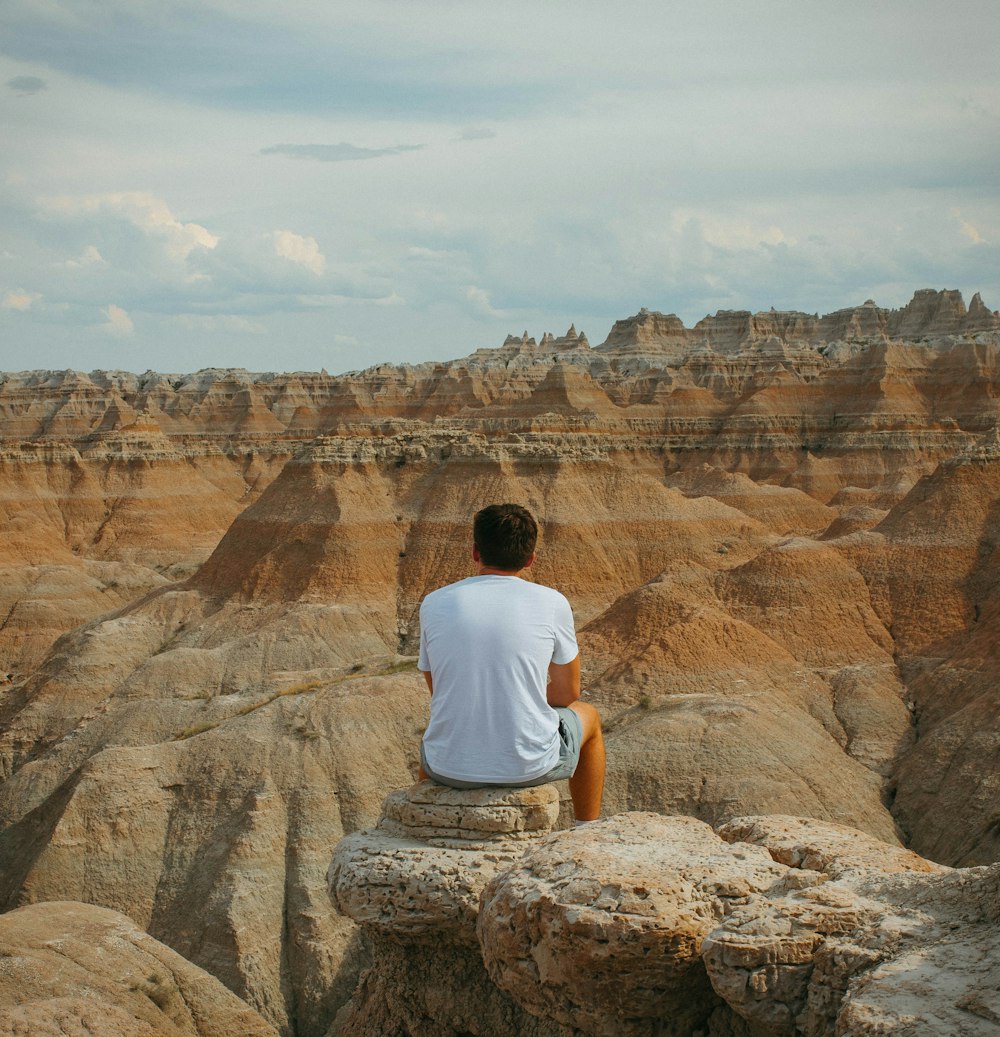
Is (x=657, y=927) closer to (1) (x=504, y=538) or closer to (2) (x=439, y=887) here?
(2) (x=439, y=887)

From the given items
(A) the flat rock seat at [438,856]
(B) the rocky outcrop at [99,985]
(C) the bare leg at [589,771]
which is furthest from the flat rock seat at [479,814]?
(B) the rocky outcrop at [99,985]

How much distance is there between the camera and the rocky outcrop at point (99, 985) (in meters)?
12.1

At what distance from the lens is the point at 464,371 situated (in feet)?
378

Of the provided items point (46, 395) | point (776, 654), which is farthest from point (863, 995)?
point (46, 395)

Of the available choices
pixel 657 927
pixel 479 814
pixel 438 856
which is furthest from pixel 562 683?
pixel 657 927

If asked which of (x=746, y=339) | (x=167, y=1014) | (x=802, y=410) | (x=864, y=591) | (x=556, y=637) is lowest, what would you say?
(x=167, y=1014)

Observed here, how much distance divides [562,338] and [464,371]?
52912 millimetres

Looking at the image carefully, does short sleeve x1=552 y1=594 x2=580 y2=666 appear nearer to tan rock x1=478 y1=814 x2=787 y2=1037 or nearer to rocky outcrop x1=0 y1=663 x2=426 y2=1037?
tan rock x1=478 y1=814 x2=787 y2=1037

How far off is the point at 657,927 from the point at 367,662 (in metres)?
27.8

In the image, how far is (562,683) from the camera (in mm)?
8602

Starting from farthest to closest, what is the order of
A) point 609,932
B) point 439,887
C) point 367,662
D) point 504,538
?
1. point 367,662
2. point 504,538
3. point 439,887
4. point 609,932

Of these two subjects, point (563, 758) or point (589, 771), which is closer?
point (563, 758)

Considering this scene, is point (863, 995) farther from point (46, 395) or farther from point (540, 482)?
point (46, 395)

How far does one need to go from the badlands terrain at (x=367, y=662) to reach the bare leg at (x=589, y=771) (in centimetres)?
67
